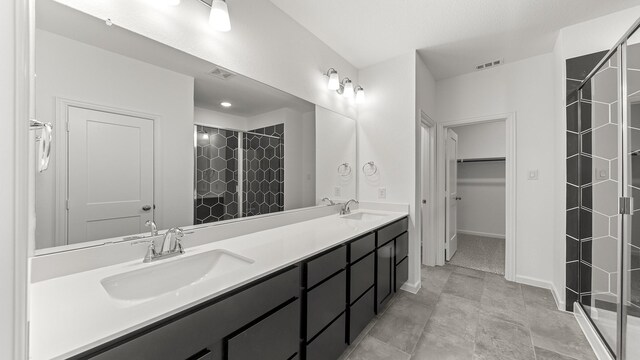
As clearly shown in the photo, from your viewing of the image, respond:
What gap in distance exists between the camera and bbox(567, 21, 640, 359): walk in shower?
1430 mm

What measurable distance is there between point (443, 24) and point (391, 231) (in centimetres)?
185

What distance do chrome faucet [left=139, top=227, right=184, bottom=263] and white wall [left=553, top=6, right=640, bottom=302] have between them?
3.02 meters

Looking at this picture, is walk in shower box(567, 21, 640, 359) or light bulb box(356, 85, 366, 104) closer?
walk in shower box(567, 21, 640, 359)

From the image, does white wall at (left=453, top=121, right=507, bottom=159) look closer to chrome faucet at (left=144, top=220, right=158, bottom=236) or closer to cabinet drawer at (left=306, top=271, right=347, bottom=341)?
cabinet drawer at (left=306, top=271, right=347, bottom=341)

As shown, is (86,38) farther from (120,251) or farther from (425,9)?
(425,9)

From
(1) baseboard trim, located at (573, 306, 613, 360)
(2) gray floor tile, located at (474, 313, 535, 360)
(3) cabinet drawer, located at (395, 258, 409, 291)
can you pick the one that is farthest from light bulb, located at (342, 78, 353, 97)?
(1) baseboard trim, located at (573, 306, 613, 360)

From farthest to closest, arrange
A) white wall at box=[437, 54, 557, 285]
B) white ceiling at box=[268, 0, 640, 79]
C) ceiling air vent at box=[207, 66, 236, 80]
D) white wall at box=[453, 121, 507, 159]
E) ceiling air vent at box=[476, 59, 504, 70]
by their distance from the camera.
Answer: white wall at box=[453, 121, 507, 159], ceiling air vent at box=[476, 59, 504, 70], white wall at box=[437, 54, 557, 285], white ceiling at box=[268, 0, 640, 79], ceiling air vent at box=[207, 66, 236, 80]

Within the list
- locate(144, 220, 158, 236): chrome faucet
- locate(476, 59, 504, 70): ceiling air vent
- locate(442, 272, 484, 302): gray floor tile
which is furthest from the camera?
locate(476, 59, 504, 70): ceiling air vent

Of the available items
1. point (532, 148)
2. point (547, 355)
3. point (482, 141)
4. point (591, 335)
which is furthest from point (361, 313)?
point (482, 141)

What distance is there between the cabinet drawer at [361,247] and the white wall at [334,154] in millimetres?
691

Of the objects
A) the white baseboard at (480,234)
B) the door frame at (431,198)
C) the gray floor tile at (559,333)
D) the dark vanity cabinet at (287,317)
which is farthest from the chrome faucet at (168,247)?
the white baseboard at (480,234)

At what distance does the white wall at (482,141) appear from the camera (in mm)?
4348

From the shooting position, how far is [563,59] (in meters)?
2.17

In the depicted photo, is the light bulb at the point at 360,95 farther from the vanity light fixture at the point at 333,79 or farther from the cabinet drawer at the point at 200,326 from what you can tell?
the cabinet drawer at the point at 200,326
